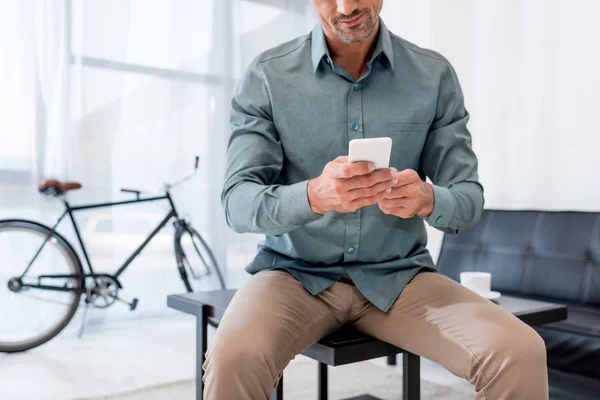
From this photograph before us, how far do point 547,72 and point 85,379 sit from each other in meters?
2.29

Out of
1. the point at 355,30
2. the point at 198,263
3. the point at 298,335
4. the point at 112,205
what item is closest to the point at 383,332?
the point at 298,335

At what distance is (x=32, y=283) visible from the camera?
8.80 feet

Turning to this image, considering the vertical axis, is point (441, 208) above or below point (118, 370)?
above

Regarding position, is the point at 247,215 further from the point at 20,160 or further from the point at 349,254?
the point at 20,160

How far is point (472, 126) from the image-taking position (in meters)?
2.89

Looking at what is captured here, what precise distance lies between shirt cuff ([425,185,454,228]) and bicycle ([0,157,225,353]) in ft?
7.00

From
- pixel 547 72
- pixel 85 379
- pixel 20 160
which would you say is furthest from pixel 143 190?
pixel 547 72

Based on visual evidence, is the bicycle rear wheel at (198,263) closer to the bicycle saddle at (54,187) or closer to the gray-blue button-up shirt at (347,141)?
the bicycle saddle at (54,187)

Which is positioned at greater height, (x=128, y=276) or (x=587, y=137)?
(x=587, y=137)

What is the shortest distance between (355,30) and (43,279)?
2265 millimetres

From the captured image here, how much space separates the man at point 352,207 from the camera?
0.93 meters

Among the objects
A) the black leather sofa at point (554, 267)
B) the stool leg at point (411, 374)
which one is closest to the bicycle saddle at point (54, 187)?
the black leather sofa at point (554, 267)

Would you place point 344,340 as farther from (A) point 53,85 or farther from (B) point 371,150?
(A) point 53,85

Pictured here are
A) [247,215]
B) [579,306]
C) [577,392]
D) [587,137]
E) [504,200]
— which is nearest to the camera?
[247,215]
